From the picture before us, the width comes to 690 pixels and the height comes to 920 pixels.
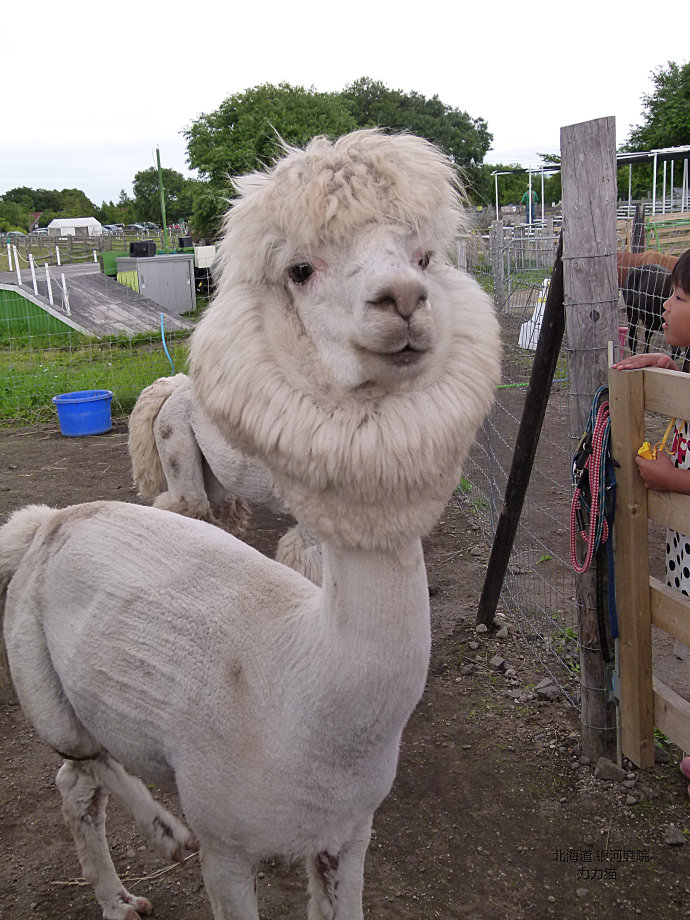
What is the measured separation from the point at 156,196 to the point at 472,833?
59.6 metres

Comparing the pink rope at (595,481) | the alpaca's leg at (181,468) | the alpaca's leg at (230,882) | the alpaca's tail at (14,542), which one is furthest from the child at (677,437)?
the alpaca's leg at (181,468)

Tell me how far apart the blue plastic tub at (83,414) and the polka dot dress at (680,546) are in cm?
691

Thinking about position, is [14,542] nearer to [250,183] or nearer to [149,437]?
[250,183]

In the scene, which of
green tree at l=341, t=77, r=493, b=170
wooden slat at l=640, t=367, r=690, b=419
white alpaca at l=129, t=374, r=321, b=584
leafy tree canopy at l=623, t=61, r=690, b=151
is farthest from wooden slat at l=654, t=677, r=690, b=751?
green tree at l=341, t=77, r=493, b=170

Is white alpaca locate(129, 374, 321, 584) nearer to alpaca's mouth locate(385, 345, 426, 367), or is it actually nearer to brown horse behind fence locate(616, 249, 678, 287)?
alpaca's mouth locate(385, 345, 426, 367)

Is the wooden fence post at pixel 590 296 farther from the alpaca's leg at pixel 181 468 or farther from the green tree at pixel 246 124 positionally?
the green tree at pixel 246 124

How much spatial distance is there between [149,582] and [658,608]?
178 centimetres

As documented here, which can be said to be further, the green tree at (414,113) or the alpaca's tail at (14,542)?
the green tree at (414,113)

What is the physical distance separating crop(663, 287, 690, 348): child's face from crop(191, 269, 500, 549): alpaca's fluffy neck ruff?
129cm

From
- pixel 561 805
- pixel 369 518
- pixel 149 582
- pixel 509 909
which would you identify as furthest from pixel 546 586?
pixel 369 518

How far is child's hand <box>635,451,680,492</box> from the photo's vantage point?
2.40 metres

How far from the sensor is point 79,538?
2.23 metres

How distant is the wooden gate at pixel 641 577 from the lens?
2.48 meters

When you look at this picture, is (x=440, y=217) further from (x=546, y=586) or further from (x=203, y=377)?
(x=546, y=586)
